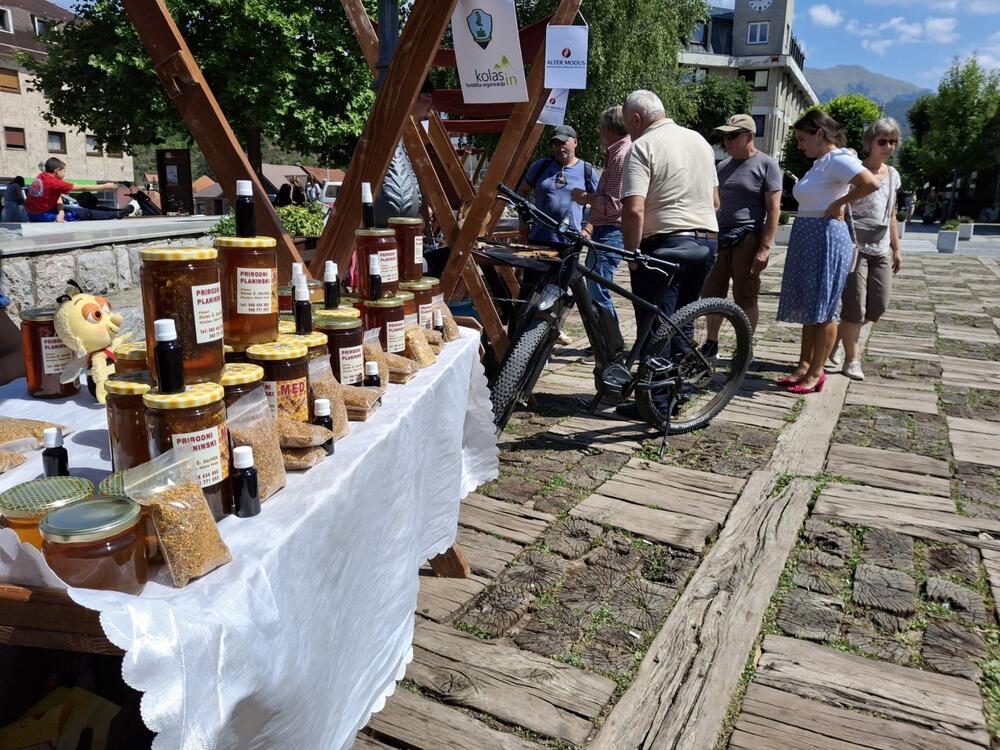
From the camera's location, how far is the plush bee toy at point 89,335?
188 centimetres

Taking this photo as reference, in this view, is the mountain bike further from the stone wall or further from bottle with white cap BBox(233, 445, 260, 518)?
the stone wall

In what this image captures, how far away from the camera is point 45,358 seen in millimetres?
1951

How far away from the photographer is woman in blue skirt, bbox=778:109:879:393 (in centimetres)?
486

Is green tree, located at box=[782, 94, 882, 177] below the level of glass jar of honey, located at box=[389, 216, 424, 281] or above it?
above

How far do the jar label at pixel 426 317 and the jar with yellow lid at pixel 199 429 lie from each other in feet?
4.71

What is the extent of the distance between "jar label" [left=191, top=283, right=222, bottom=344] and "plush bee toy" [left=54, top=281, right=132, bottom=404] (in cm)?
62

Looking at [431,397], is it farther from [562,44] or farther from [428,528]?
[562,44]

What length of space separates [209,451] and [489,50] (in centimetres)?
337

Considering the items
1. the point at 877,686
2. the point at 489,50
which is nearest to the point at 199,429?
the point at 877,686

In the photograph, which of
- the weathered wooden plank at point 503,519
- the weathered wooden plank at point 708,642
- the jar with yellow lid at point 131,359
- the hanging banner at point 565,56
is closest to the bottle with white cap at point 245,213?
the jar with yellow lid at point 131,359

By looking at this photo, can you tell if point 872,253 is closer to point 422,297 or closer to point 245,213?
point 422,297

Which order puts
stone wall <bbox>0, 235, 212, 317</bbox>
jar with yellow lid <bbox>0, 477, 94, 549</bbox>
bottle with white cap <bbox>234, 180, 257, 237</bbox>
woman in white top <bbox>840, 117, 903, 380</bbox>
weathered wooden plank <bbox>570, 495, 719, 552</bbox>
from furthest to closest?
stone wall <bbox>0, 235, 212, 317</bbox> < woman in white top <bbox>840, 117, 903, 380</bbox> < weathered wooden plank <bbox>570, 495, 719, 552</bbox> < bottle with white cap <bbox>234, 180, 257, 237</bbox> < jar with yellow lid <bbox>0, 477, 94, 549</bbox>

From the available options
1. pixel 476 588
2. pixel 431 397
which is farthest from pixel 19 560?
pixel 476 588

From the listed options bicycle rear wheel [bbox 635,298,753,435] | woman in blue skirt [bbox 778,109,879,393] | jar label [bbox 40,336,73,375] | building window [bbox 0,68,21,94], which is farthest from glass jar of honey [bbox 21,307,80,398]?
building window [bbox 0,68,21,94]
